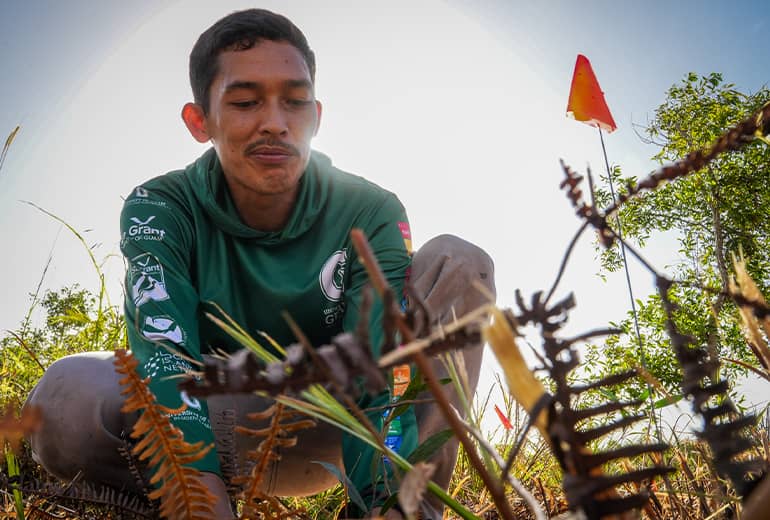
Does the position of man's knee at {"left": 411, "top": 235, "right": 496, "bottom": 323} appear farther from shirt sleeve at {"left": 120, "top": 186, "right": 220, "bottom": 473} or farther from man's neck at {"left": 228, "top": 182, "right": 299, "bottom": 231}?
shirt sleeve at {"left": 120, "top": 186, "right": 220, "bottom": 473}

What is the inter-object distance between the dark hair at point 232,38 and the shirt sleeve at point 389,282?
0.68 m

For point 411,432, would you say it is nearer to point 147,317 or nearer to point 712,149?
point 147,317

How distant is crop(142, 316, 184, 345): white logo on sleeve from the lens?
1.36 metres

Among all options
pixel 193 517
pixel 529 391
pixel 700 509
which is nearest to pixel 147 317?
pixel 193 517

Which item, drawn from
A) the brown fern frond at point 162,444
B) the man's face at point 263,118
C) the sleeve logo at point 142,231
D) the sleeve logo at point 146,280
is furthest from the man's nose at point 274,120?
the brown fern frond at point 162,444

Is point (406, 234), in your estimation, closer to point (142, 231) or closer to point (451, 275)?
point (451, 275)

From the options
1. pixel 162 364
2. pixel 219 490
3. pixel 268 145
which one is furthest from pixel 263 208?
pixel 219 490

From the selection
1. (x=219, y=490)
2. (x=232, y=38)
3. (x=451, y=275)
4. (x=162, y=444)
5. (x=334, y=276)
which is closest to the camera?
(x=162, y=444)

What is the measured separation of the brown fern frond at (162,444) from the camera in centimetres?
40

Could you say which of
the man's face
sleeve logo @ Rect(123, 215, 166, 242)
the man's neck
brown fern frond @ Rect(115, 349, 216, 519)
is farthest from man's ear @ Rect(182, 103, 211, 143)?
brown fern frond @ Rect(115, 349, 216, 519)

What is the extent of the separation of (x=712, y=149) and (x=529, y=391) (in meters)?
0.19

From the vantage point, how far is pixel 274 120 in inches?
73.5

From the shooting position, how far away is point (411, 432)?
1281 millimetres

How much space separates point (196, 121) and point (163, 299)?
939mm
